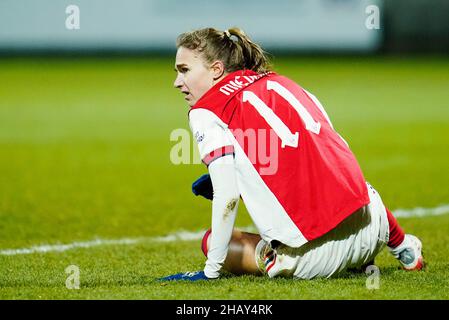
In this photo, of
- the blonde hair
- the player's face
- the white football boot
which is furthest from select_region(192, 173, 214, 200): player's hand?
the white football boot

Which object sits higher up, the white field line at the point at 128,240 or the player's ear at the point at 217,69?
the player's ear at the point at 217,69

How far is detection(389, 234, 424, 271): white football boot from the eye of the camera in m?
4.79

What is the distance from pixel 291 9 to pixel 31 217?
1780cm

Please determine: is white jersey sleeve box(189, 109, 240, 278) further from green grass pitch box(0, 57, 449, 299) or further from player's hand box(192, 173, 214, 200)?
player's hand box(192, 173, 214, 200)

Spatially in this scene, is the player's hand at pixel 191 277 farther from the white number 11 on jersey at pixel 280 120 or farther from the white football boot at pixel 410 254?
the white football boot at pixel 410 254

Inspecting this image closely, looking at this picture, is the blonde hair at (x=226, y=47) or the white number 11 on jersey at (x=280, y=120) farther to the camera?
the blonde hair at (x=226, y=47)

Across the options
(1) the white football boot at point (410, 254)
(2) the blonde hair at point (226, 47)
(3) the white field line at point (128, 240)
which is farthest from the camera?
(3) the white field line at point (128, 240)

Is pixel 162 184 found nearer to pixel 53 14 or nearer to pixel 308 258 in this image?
pixel 308 258

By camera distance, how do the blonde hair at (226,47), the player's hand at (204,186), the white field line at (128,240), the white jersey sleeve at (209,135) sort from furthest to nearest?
the white field line at (128,240) → the player's hand at (204,186) → the blonde hair at (226,47) → the white jersey sleeve at (209,135)

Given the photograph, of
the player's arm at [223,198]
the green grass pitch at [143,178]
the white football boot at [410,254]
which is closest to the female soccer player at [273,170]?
the player's arm at [223,198]

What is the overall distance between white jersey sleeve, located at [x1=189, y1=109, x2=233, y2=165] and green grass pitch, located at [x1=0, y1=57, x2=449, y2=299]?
61cm

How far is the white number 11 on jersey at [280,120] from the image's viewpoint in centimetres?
429

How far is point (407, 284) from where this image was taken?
4.37 metres

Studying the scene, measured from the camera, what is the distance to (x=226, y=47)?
178 inches
